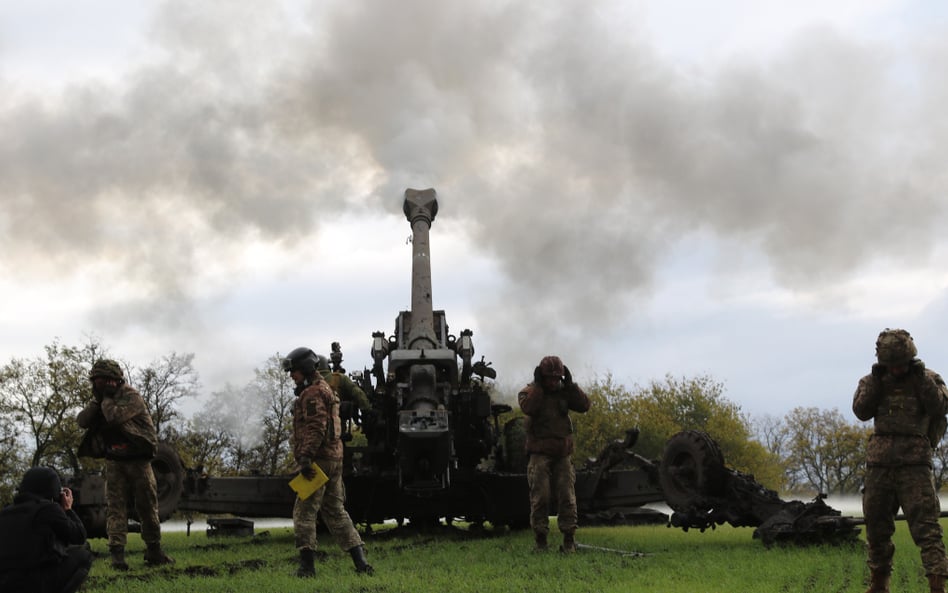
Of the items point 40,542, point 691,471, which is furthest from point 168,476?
point 40,542

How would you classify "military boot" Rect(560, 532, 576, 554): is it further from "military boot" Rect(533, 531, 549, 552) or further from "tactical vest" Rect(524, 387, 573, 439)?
"tactical vest" Rect(524, 387, 573, 439)

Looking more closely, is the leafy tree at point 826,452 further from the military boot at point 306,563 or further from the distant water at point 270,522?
the military boot at point 306,563

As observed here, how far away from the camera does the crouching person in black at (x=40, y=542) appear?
434 cm

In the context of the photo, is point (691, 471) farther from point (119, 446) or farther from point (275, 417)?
point (275, 417)

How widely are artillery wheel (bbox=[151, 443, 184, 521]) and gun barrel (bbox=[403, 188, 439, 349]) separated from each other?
335cm

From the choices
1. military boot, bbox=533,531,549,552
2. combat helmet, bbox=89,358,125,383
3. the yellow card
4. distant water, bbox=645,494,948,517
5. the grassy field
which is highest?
combat helmet, bbox=89,358,125,383

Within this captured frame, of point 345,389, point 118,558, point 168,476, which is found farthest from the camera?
point 345,389

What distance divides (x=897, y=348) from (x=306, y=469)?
4362mm

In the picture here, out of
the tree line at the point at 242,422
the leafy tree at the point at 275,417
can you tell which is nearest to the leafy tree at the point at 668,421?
the tree line at the point at 242,422

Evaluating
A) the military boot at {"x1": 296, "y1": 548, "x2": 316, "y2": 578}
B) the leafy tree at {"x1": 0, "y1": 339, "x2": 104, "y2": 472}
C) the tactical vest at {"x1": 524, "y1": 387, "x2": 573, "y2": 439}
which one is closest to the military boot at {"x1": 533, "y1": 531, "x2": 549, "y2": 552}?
the tactical vest at {"x1": 524, "y1": 387, "x2": 573, "y2": 439}

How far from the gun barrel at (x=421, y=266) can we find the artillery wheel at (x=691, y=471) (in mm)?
3815

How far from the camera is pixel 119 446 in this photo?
7.72 metres

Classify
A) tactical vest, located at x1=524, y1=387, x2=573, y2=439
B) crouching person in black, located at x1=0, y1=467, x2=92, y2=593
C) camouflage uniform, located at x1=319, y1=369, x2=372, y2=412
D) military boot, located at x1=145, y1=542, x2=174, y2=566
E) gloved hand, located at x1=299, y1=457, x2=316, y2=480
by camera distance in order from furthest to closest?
camouflage uniform, located at x1=319, y1=369, x2=372, y2=412
tactical vest, located at x1=524, y1=387, x2=573, y2=439
military boot, located at x1=145, y1=542, x2=174, y2=566
gloved hand, located at x1=299, y1=457, x2=316, y2=480
crouching person in black, located at x1=0, y1=467, x2=92, y2=593

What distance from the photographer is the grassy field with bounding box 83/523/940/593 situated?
19.5 ft
